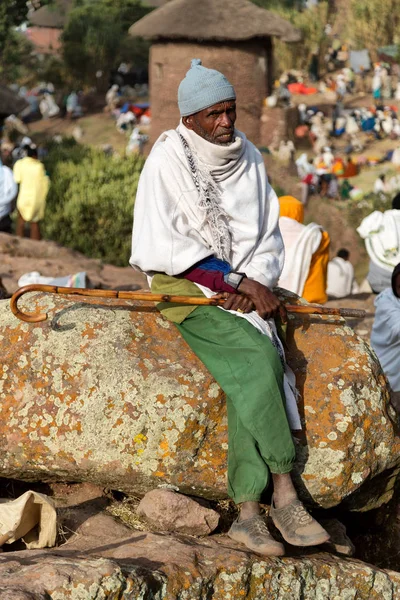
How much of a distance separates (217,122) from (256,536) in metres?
Answer: 1.73

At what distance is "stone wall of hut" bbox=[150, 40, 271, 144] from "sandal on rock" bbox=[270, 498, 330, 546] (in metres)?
18.2

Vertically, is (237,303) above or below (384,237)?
above

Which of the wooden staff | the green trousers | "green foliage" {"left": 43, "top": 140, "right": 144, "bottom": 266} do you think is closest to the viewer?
the green trousers

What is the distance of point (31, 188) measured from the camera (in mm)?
12898

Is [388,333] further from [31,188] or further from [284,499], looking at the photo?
[31,188]

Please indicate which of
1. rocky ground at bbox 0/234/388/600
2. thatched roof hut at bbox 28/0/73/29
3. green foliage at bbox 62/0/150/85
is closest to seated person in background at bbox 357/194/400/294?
rocky ground at bbox 0/234/388/600

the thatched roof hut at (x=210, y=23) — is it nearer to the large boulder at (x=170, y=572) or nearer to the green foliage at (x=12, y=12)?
the green foliage at (x=12, y=12)

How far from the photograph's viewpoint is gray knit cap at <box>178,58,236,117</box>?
408 cm

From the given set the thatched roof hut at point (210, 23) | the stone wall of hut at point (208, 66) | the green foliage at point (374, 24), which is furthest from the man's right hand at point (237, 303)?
the green foliage at point (374, 24)

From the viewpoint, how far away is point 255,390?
392 cm

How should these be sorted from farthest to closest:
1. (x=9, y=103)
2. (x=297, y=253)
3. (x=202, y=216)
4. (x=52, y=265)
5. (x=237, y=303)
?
(x=9, y=103)
(x=52, y=265)
(x=297, y=253)
(x=202, y=216)
(x=237, y=303)

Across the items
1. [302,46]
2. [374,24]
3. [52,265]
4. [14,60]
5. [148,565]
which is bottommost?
[52,265]

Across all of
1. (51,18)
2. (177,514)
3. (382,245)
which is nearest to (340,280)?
(382,245)

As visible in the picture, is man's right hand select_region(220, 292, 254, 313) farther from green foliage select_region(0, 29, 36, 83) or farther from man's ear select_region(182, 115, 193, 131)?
green foliage select_region(0, 29, 36, 83)
